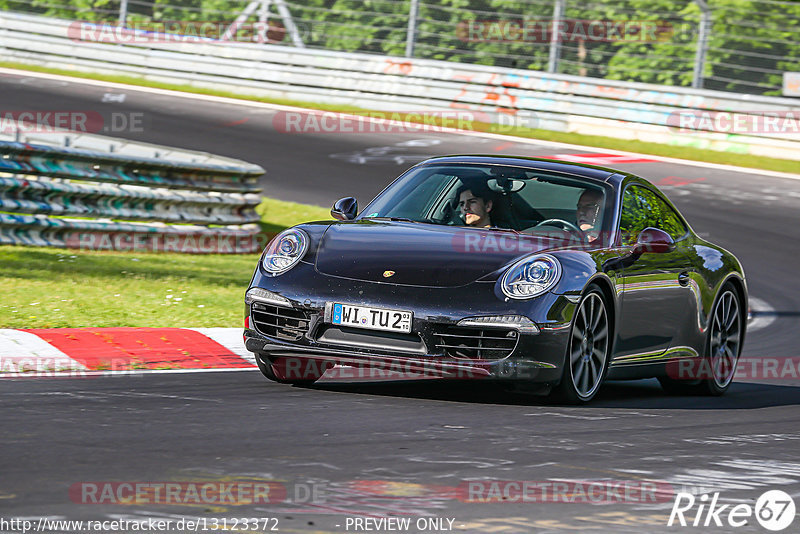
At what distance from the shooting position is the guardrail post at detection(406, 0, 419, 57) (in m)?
23.4

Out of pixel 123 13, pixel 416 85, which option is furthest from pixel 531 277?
pixel 123 13

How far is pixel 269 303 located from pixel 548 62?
15836mm

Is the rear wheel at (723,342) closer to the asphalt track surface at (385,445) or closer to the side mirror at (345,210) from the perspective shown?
the asphalt track surface at (385,445)

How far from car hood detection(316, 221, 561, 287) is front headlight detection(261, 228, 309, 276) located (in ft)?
0.35

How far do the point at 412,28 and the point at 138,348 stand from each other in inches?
625

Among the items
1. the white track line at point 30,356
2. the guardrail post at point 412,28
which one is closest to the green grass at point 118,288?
the white track line at point 30,356

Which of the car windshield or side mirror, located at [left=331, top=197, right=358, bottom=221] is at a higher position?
the car windshield

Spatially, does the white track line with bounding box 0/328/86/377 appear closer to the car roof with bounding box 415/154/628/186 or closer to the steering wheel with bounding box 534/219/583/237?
the car roof with bounding box 415/154/628/186

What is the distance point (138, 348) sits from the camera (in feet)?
27.1

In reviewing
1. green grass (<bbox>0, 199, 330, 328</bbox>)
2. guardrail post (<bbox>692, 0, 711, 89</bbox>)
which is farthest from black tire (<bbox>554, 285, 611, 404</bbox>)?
guardrail post (<bbox>692, 0, 711, 89</bbox>)

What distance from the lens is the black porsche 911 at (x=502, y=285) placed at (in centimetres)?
689

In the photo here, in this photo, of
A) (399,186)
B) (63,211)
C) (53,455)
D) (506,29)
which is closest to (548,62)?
(506,29)

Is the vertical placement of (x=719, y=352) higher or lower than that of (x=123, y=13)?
lower

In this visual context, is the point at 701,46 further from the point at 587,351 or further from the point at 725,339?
the point at 587,351
